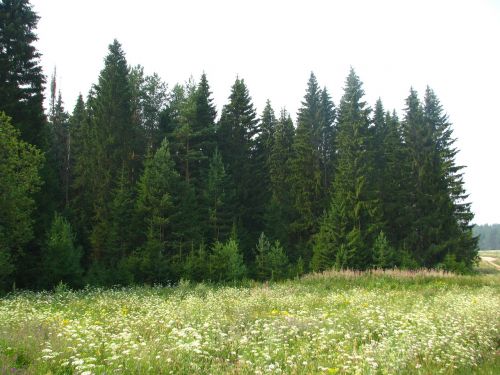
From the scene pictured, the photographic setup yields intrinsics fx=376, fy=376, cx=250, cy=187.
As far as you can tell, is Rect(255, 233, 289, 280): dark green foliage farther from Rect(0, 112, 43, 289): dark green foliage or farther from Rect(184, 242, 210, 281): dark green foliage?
Rect(0, 112, 43, 289): dark green foliage

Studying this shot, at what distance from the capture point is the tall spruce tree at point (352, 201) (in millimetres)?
33156

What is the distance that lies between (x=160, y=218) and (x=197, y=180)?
7.96 m

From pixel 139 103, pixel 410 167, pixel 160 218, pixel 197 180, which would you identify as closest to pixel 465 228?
pixel 410 167

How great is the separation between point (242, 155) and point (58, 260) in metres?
21.3

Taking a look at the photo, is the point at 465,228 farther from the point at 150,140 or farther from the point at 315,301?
the point at 150,140

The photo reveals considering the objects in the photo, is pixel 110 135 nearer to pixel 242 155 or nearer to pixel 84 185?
pixel 84 185

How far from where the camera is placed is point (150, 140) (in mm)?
Result: 38281

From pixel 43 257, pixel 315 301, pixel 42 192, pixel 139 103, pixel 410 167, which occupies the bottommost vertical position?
pixel 315 301

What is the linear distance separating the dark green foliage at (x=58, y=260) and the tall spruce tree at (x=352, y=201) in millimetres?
19934

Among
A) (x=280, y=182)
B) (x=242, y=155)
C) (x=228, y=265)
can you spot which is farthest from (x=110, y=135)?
(x=280, y=182)

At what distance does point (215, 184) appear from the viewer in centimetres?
3281

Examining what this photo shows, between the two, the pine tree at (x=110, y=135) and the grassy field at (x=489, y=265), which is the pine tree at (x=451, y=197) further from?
the pine tree at (x=110, y=135)

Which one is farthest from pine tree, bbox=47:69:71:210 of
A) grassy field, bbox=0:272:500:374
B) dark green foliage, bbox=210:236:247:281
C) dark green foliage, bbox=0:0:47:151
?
grassy field, bbox=0:272:500:374

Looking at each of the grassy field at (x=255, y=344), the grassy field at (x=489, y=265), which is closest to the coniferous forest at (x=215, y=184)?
the grassy field at (x=489, y=265)
